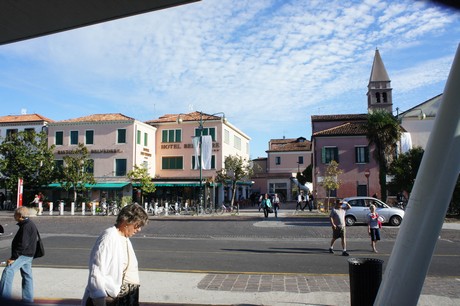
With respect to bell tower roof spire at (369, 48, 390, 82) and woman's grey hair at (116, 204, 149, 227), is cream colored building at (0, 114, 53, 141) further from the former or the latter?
woman's grey hair at (116, 204, 149, 227)

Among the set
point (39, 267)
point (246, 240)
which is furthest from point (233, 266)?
point (246, 240)

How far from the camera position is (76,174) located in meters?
34.5

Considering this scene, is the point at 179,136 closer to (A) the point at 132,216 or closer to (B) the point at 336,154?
(B) the point at 336,154

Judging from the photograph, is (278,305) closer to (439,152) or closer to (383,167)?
(439,152)

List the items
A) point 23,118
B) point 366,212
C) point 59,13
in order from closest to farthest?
point 59,13 → point 366,212 → point 23,118

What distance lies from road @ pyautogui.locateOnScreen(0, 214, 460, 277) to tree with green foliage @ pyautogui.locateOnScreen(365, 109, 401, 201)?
11.2 metres

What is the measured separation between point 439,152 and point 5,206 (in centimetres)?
4278

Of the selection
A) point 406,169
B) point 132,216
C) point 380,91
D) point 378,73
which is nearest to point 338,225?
point 132,216

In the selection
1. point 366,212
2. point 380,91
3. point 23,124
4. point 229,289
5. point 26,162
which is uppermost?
point 380,91

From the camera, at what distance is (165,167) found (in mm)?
41812

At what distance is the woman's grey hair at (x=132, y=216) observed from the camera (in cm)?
368

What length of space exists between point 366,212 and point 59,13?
1863 cm

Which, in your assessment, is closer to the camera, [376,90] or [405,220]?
[405,220]

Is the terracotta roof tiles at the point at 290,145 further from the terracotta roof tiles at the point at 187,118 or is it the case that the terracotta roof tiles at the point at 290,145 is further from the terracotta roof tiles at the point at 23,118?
the terracotta roof tiles at the point at 23,118
